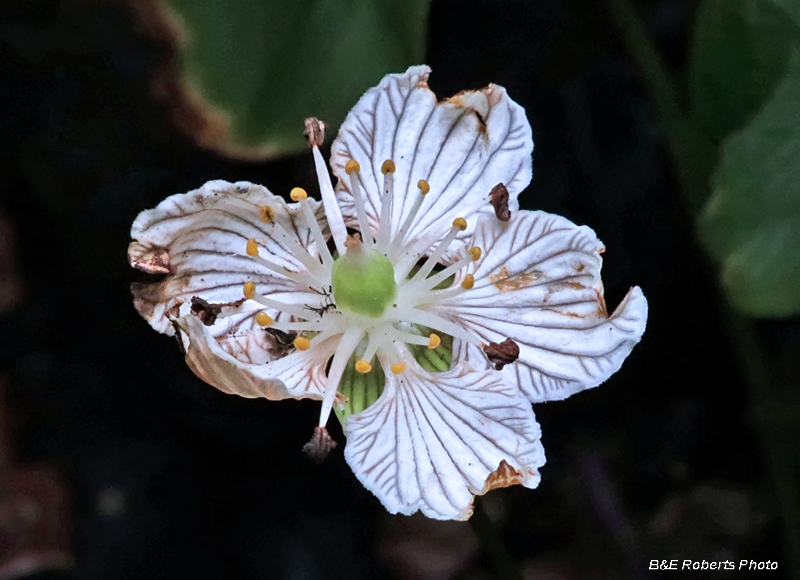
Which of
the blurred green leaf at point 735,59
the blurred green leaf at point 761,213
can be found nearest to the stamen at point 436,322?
the blurred green leaf at point 761,213

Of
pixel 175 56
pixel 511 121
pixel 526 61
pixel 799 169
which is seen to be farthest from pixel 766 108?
pixel 175 56

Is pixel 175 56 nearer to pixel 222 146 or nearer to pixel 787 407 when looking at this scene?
pixel 222 146

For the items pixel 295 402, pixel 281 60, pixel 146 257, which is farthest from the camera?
pixel 295 402

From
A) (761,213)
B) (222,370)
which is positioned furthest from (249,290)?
(761,213)

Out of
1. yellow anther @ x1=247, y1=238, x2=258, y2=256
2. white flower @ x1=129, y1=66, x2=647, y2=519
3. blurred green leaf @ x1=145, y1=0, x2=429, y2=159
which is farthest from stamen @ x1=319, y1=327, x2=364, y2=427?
blurred green leaf @ x1=145, y1=0, x2=429, y2=159

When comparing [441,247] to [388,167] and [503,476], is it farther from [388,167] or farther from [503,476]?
[503,476]

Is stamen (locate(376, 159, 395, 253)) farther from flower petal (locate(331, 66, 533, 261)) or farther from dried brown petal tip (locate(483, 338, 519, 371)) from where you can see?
dried brown petal tip (locate(483, 338, 519, 371))
